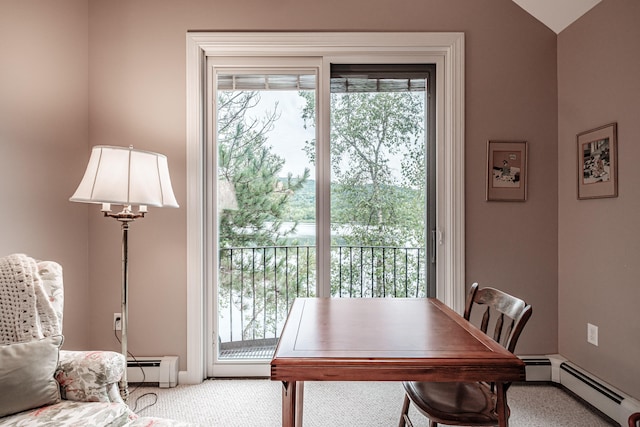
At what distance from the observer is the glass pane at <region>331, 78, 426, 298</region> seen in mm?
2551

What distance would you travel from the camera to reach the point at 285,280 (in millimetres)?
2576

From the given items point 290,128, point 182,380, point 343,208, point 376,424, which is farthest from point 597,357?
point 182,380

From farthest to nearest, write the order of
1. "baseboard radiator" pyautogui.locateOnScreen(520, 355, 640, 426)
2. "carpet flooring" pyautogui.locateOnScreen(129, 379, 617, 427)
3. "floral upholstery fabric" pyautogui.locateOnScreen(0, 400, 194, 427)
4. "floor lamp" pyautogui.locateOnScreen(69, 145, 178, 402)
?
"carpet flooring" pyautogui.locateOnScreen(129, 379, 617, 427)
"baseboard radiator" pyautogui.locateOnScreen(520, 355, 640, 426)
"floor lamp" pyautogui.locateOnScreen(69, 145, 178, 402)
"floral upholstery fabric" pyautogui.locateOnScreen(0, 400, 194, 427)

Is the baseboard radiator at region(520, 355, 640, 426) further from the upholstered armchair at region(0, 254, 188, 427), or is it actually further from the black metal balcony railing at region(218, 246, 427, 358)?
the upholstered armchair at region(0, 254, 188, 427)

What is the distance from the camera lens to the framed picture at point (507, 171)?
2.39 m

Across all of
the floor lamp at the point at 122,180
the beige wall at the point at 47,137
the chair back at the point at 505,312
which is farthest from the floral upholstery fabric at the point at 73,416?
the chair back at the point at 505,312

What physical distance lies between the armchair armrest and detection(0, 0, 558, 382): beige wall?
3.13 feet

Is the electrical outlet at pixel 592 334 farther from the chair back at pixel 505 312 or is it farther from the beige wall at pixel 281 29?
the chair back at pixel 505 312

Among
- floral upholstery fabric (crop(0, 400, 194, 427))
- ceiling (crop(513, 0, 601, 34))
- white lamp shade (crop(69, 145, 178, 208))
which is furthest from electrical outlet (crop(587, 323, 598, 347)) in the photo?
white lamp shade (crop(69, 145, 178, 208))

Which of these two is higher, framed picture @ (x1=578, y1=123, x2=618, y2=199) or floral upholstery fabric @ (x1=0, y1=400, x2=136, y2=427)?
framed picture @ (x1=578, y1=123, x2=618, y2=199)

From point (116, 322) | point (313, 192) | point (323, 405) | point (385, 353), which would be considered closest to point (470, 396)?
point (385, 353)

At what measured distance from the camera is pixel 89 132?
7.86 feet

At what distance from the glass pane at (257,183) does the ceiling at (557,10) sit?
63.2 inches

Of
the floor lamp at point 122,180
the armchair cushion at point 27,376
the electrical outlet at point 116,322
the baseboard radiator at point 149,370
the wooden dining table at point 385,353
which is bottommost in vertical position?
the baseboard radiator at point 149,370
